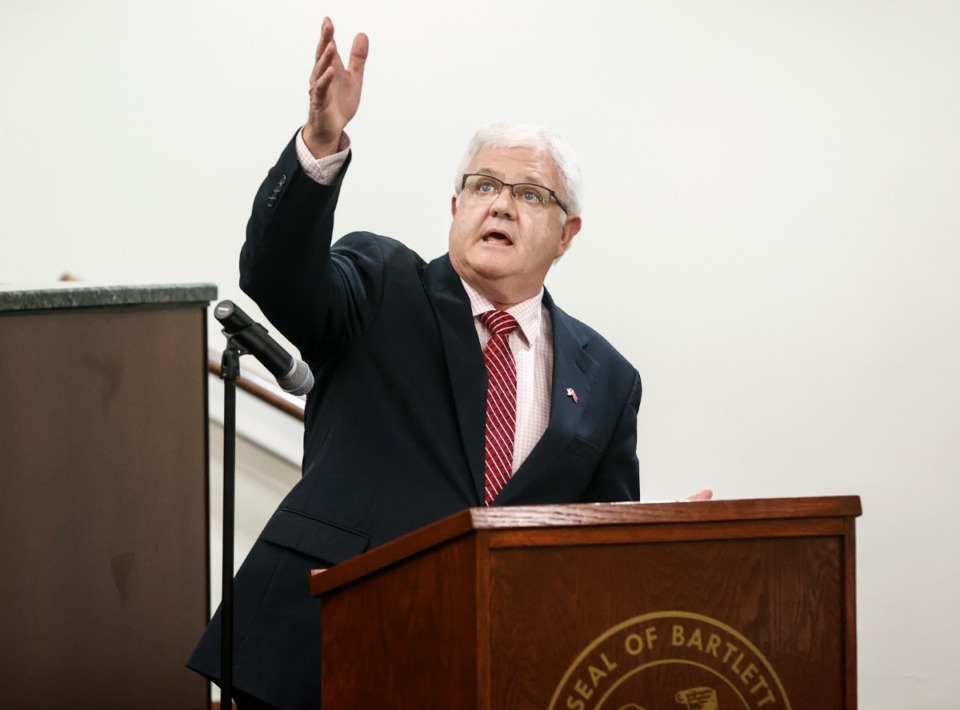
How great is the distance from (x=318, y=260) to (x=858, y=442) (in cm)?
226

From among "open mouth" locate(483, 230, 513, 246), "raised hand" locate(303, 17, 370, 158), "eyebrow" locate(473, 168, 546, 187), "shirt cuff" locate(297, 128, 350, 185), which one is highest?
"eyebrow" locate(473, 168, 546, 187)

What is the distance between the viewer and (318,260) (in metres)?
1.64

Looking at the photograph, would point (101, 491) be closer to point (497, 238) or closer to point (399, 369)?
point (399, 369)

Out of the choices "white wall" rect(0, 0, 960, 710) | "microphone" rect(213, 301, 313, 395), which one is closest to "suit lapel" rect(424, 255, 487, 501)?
"microphone" rect(213, 301, 313, 395)

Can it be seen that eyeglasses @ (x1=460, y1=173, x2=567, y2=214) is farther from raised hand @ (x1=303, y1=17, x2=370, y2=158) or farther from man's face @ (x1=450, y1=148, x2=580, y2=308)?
raised hand @ (x1=303, y1=17, x2=370, y2=158)

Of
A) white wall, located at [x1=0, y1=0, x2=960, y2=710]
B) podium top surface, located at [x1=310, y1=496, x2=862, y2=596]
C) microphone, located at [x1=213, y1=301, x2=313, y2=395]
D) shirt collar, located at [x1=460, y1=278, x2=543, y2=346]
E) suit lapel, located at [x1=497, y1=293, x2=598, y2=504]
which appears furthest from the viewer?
white wall, located at [x1=0, y1=0, x2=960, y2=710]

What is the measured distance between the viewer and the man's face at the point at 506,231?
1977mm

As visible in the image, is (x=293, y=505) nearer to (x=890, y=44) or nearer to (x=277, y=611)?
(x=277, y=611)

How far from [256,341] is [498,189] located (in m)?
0.69

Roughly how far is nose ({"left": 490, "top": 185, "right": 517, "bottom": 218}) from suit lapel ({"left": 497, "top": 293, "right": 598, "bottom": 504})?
162mm

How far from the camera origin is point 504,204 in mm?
2010

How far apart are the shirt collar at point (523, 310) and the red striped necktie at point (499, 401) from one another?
0.05ft

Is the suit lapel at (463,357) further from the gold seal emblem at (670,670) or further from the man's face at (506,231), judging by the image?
the gold seal emblem at (670,670)

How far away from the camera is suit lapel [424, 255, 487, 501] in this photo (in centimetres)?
176
